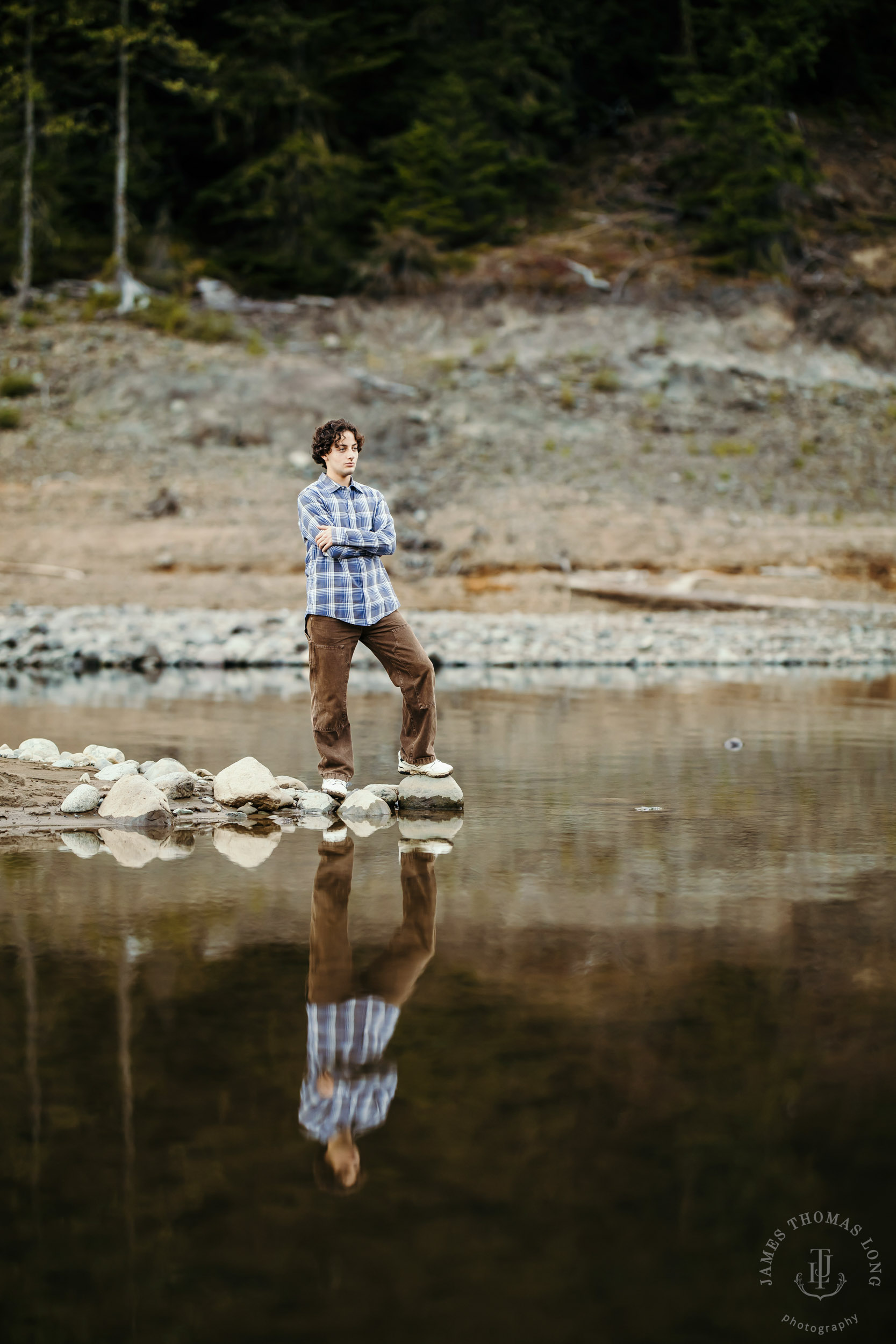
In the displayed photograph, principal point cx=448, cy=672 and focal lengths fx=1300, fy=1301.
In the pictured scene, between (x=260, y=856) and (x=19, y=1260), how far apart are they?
10.9 ft

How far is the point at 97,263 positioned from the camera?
1486 inches

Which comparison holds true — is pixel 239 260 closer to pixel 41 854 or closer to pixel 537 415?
pixel 537 415

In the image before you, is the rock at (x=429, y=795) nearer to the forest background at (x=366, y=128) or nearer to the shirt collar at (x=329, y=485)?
the shirt collar at (x=329, y=485)

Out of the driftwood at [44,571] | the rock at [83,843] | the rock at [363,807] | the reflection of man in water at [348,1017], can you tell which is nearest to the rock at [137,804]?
the rock at [83,843]

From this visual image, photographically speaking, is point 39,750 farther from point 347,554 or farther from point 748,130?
point 748,130

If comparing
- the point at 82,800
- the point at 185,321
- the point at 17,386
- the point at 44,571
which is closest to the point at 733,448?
the point at 185,321

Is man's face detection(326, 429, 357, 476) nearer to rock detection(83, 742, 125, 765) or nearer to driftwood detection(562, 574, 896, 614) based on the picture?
rock detection(83, 742, 125, 765)

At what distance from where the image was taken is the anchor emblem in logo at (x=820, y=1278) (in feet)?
7.19

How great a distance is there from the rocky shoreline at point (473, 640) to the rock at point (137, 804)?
10.1m

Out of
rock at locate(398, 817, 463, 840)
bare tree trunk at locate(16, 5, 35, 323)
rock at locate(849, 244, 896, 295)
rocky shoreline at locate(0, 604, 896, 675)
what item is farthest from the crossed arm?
rock at locate(849, 244, 896, 295)

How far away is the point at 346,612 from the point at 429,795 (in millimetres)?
1042

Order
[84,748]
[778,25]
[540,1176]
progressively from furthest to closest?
[778,25], [84,748], [540,1176]

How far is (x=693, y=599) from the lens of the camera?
2306cm

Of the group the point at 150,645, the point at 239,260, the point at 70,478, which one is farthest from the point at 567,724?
the point at 239,260
